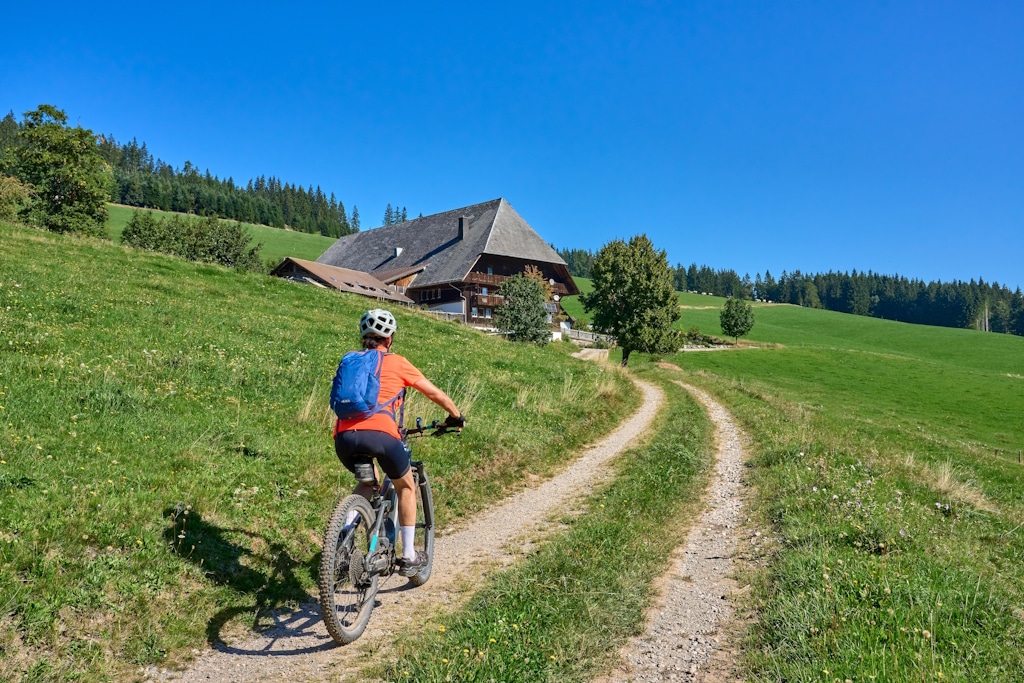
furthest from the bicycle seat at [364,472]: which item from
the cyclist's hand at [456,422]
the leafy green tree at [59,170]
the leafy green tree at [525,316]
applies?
the leafy green tree at [59,170]

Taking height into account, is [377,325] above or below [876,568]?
above

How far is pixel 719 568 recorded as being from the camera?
20.6 feet

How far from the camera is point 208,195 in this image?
150m

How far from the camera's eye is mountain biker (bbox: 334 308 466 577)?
4.89 meters

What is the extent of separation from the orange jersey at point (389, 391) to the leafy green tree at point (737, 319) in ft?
265

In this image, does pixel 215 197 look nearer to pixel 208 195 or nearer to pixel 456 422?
pixel 208 195

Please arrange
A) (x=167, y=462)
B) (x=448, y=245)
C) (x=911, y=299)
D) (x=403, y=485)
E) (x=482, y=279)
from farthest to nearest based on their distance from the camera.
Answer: (x=911, y=299), (x=448, y=245), (x=482, y=279), (x=167, y=462), (x=403, y=485)

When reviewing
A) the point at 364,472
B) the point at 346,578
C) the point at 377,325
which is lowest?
the point at 346,578

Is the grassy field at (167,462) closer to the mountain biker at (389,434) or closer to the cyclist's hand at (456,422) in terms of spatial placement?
the mountain biker at (389,434)

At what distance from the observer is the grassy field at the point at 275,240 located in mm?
111500

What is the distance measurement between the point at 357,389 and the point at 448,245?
65.3 meters

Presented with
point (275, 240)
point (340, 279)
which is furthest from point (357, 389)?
point (275, 240)

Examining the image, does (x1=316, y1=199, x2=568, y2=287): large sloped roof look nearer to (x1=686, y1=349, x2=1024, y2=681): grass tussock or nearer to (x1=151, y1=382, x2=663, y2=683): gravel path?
(x1=686, y1=349, x2=1024, y2=681): grass tussock

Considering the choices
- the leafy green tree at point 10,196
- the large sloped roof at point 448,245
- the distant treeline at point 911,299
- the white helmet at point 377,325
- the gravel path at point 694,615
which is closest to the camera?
the gravel path at point 694,615
